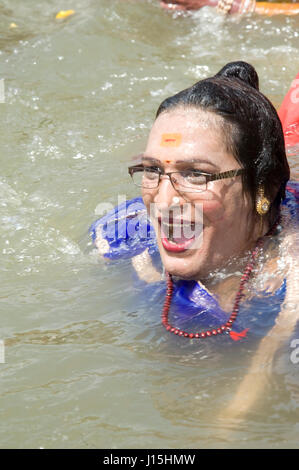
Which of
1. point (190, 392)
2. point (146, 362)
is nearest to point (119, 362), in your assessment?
point (146, 362)

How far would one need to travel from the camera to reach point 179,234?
2830 mm

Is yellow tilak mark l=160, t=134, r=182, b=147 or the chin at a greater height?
yellow tilak mark l=160, t=134, r=182, b=147

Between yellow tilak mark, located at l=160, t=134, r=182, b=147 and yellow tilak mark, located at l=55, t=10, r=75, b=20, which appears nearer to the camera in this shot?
yellow tilak mark, located at l=160, t=134, r=182, b=147

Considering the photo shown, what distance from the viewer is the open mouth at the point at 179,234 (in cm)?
281

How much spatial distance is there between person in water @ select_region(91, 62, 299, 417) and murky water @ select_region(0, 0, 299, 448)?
134mm

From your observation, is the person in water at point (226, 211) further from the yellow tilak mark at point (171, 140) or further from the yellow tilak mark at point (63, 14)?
the yellow tilak mark at point (63, 14)

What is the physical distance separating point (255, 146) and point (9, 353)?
126 cm

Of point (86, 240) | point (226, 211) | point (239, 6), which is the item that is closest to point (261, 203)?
point (226, 211)

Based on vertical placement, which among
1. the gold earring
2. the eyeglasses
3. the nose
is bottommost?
the gold earring

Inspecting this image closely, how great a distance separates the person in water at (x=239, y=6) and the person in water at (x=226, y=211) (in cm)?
419

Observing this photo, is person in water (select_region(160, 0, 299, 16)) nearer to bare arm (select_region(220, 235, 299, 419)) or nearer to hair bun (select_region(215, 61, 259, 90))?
hair bun (select_region(215, 61, 259, 90))

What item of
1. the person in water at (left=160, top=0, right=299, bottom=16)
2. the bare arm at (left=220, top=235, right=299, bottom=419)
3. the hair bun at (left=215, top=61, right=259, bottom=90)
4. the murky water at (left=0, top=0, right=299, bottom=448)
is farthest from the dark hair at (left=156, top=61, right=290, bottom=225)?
the person in water at (left=160, top=0, right=299, bottom=16)

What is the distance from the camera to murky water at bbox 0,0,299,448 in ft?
8.51

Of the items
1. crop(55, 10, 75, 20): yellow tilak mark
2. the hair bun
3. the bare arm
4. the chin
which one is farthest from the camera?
crop(55, 10, 75, 20): yellow tilak mark
